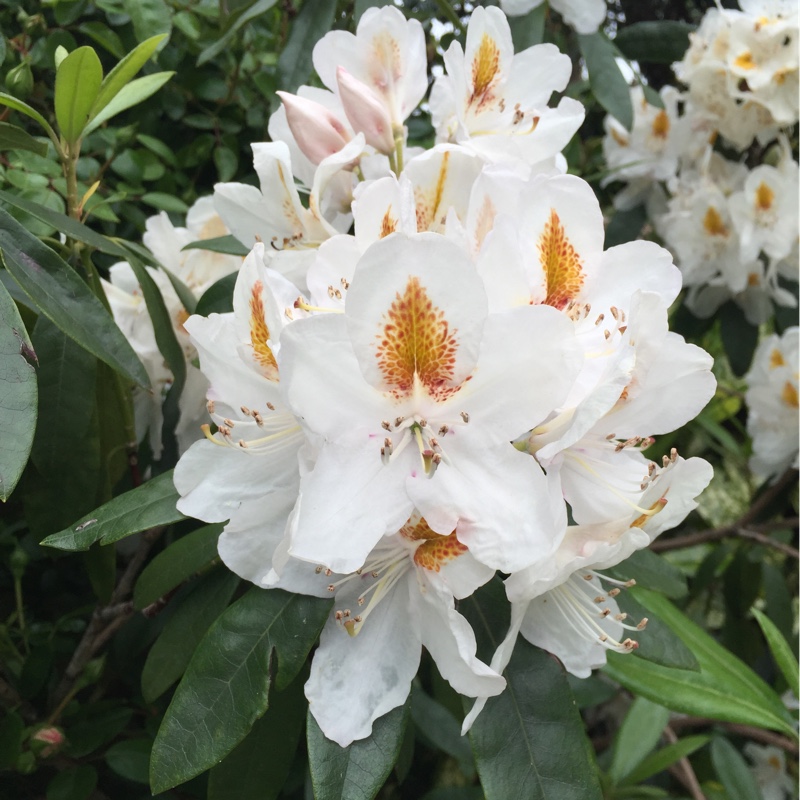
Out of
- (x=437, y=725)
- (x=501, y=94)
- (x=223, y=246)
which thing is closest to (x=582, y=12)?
(x=501, y=94)

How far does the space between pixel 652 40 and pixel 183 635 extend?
1.40 metres

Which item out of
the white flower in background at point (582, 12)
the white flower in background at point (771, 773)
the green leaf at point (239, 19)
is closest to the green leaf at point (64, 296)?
the green leaf at point (239, 19)

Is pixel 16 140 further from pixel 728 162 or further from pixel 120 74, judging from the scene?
pixel 728 162

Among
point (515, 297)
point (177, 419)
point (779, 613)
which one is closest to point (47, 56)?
point (177, 419)

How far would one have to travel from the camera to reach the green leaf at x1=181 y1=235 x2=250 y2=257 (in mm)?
953

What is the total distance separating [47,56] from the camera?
1165 millimetres

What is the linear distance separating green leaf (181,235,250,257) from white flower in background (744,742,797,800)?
1463mm

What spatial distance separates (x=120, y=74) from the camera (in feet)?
2.74

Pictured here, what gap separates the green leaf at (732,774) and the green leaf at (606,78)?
1030 mm

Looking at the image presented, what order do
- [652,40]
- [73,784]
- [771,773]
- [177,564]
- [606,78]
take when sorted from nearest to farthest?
[177,564] → [73,784] → [606,78] → [652,40] → [771,773]

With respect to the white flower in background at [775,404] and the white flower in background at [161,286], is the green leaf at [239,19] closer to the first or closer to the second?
the white flower in background at [161,286]

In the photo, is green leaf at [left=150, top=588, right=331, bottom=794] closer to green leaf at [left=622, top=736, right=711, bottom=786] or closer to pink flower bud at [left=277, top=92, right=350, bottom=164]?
pink flower bud at [left=277, top=92, right=350, bottom=164]

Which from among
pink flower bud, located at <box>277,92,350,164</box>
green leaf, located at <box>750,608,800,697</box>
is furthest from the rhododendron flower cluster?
green leaf, located at <box>750,608,800,697</box>

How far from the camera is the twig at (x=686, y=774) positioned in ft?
3.86
